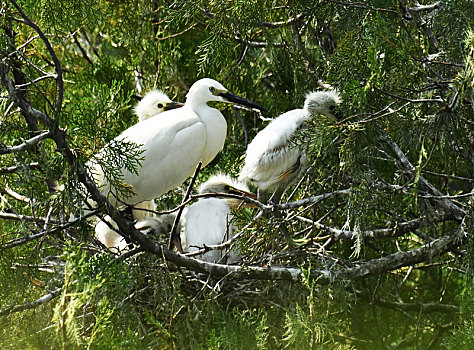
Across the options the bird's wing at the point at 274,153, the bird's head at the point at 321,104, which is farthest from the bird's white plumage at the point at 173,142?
the bird's head at the point at 321,104

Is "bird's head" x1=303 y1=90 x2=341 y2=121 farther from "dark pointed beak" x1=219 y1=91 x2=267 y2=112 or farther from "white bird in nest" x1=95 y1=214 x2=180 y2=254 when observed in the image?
"white bird in nest" x1=95 y1=214 x2=180 y2=254

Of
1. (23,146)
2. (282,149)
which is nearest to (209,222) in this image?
(282,149)

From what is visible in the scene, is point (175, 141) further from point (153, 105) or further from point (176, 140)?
point (153, 105)

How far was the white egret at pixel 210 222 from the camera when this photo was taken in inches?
99.3

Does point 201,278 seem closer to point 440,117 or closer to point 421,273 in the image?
point 440,117

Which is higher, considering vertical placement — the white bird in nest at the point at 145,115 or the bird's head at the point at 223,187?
the white bird in nest at the point at 145,115

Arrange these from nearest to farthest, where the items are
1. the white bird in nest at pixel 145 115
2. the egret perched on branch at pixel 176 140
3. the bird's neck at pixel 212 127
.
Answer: the egret perched on branch at pixel 176 140 < the bird's neck at pixel 212 127 < the white bird in nest at pixel 145 115

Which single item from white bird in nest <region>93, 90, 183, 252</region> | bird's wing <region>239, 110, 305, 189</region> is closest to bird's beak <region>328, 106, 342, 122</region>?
bird's wing <region>239, 110, 305, 189</region>

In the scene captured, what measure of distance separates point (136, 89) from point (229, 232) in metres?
1.02

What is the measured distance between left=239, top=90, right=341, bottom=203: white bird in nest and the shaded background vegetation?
0.08m

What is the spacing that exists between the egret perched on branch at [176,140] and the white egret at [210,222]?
147 mm

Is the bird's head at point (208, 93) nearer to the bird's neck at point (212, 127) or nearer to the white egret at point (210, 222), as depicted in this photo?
the bird's neck at point (212, 127)

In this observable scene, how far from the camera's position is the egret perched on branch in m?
2.47

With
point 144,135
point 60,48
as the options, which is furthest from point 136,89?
point 144,135
